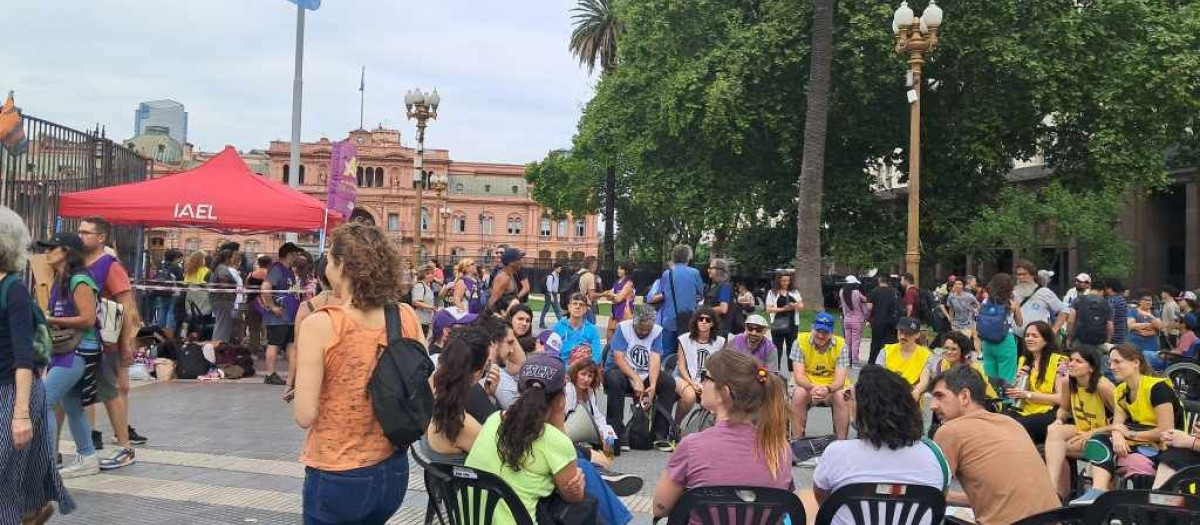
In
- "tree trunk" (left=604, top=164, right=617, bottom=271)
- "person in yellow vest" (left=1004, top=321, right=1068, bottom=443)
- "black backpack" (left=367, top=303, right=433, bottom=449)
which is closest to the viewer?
"black backpack" (left=367, top=303, right=433, bottom=449)

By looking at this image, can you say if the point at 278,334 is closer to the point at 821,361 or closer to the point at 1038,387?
the point at 821,361

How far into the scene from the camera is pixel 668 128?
1057 inches

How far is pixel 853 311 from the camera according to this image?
14.5 metres

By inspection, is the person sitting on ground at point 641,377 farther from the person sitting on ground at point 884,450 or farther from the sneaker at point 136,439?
the person sitting on ground at point 884,450

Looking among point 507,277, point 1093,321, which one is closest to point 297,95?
point 507,277

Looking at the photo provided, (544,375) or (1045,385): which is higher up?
(544,375)

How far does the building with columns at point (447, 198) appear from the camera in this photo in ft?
294

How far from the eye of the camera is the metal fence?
1055cm

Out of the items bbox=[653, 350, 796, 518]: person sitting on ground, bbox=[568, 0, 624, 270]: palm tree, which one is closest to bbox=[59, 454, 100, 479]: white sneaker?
bbox=[653, 350, 796, 518]: person sitting on ground

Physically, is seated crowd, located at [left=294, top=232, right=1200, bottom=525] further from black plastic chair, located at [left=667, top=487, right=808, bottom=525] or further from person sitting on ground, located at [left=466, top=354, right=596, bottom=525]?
black plastic chair, located at [left=667, top=487, right=808, bottom=525]

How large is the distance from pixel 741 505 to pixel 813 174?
19387mm

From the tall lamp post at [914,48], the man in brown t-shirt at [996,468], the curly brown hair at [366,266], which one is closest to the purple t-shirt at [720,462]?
the man in brown t-shirt at [996,468]

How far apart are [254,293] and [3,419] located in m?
9.09

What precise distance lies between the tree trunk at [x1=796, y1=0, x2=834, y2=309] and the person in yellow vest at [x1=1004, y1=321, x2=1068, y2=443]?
14819 mm
